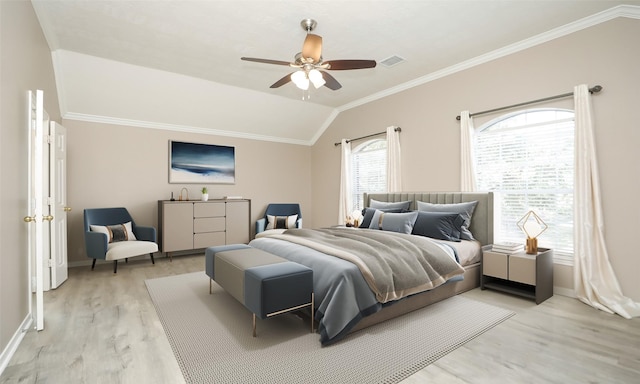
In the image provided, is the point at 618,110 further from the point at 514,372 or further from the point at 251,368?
the point at 251,368

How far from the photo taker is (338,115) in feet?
22.5

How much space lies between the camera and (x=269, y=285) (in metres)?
2.40

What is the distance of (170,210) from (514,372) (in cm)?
520

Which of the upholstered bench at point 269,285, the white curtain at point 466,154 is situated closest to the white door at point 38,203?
the upholstered bench at point 269,285

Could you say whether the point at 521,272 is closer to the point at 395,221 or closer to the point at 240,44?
the point at 395,221

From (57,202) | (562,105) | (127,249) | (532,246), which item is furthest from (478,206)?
(57,202)

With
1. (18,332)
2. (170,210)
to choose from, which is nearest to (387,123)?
(170,210)

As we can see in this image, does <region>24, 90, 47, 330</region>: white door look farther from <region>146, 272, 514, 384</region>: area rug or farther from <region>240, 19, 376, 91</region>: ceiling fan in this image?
<region>240, 19, 376, 91</region>: ceiling fan

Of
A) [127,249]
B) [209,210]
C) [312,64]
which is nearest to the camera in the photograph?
[312,64]

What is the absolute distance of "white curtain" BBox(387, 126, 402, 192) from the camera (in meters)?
5.37

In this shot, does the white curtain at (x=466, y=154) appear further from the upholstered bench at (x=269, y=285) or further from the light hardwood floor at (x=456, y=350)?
the upholstered bench at (x=269, y=285)

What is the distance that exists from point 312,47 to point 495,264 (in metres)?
3.08

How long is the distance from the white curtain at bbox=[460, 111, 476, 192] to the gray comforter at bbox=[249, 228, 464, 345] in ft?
4.27

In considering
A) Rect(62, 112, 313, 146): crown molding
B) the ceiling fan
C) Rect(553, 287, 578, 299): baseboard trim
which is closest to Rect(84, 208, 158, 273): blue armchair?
Rect(62, 112, 313, 146): crown molding
